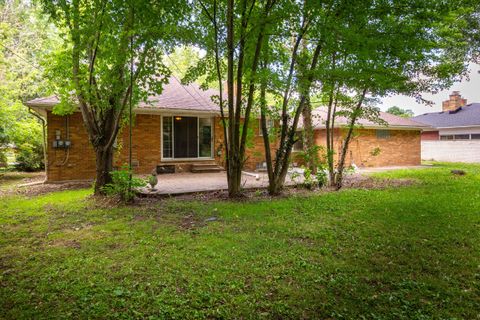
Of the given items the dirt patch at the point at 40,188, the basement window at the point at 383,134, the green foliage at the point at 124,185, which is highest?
the basement window at the point at 383,134

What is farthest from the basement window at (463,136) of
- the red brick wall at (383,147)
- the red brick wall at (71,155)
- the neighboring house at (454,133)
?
the red brick wall at (71,155)

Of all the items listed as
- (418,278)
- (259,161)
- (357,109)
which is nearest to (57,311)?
(418,278)

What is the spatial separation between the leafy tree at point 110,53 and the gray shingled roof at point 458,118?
22.5 metres

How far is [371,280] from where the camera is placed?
129 inches

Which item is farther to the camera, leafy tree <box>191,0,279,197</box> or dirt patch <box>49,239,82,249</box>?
leafy tree <box>191,0,279,197</box>

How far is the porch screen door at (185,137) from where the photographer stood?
1238 centimetres

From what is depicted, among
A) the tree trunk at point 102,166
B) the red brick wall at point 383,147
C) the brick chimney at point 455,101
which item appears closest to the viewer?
the tree trunk at point 102,166

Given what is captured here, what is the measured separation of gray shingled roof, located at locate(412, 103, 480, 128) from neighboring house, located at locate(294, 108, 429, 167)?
5.25 meters

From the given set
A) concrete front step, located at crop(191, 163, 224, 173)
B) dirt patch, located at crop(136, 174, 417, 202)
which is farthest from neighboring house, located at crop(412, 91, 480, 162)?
concrete front step, located at crop(191, 163, 224, 173)

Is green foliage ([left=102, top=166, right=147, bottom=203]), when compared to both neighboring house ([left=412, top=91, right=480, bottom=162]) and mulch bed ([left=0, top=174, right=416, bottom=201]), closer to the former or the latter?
mulch bed ([left=0, top=174, right=416, bottom=201])

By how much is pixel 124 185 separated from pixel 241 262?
423 cm

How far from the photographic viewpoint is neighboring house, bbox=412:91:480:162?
66.1 feet

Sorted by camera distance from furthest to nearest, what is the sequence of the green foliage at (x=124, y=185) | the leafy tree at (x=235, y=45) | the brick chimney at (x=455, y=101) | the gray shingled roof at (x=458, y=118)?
the brick chimney at (x=455, y=101), the gray shingled roof at (x=458, y=118), the green foliage at (x=124, y=185), the leafy tree at (x=235, y=45)

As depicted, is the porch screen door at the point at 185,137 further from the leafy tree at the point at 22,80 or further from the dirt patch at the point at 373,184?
the dirt patch at the point at 373,184
